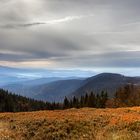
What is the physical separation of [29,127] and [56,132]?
2.72 metres

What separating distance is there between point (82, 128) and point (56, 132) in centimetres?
189

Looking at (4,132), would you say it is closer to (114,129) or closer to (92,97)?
(114,129)

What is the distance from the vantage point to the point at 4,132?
23609 millimetres

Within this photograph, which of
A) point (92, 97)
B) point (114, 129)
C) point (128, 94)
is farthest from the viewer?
point (92, 97)

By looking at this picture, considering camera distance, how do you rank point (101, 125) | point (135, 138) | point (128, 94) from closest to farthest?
point (135, 138) < point (101, 125) < point (128, 94)

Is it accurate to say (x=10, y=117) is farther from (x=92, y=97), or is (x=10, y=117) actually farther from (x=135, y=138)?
(x=92, y=97)

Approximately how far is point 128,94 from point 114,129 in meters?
103

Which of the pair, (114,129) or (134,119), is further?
(134,119)

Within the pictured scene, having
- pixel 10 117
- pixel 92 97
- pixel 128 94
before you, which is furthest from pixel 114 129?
pixel 92 97

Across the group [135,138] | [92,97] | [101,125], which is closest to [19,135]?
[101,125]

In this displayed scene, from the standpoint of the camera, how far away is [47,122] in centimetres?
2614

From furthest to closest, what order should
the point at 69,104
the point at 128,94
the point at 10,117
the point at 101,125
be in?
the point at 69,104, the point at 128,94, the point at 10,117, the point at 101,125

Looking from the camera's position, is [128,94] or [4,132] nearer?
[4,132]

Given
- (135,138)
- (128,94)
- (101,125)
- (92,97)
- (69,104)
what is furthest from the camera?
(69,104)
